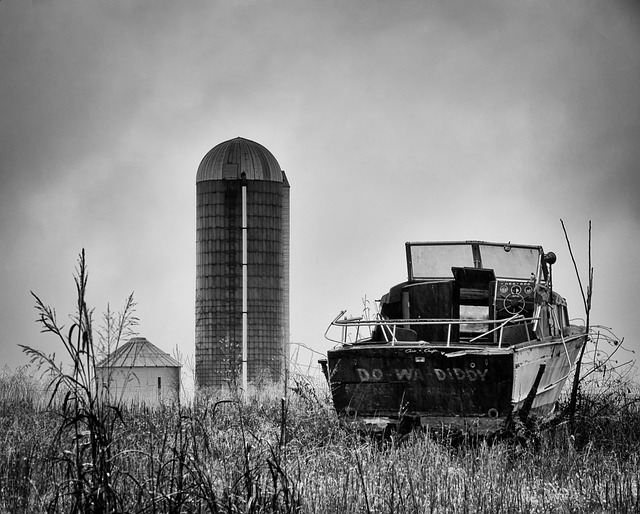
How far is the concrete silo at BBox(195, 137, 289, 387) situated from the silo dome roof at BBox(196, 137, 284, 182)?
0.03 meters

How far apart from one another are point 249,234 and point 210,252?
142 cm

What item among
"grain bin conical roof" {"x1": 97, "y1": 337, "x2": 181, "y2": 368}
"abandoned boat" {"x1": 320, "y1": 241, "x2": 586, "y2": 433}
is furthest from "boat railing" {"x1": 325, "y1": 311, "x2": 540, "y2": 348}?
"grain bin conical roof" {"x1": 97, "y1": 337, "x2": 181, "y2": 368}

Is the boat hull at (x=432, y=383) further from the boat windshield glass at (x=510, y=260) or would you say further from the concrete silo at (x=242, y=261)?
the concrete silo at (x=242, y=261)

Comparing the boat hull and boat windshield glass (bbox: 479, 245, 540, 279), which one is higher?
boat windshield glass (bbox: 479, 245, 540, 279)

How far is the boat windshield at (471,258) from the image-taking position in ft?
51.7

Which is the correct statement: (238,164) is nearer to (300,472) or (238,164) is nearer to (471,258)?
(471,258)

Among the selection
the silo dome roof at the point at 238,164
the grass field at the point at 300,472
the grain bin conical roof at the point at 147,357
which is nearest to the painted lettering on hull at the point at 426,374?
the grass field at the point at 300,472

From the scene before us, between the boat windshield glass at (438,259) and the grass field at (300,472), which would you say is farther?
the boat windshield glass at (438,259)

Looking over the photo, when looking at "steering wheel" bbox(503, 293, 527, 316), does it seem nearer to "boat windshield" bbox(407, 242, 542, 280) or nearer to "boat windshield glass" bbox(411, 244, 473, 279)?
"boat windshield" bbox(407, 242, 542, 280)

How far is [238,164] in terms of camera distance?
33.8 meters

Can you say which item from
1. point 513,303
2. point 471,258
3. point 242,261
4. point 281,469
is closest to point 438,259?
point 471,258

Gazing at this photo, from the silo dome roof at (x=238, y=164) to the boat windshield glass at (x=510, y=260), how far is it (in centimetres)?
1834

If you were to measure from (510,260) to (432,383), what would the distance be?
4189 mm

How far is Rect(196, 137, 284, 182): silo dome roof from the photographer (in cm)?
3369
